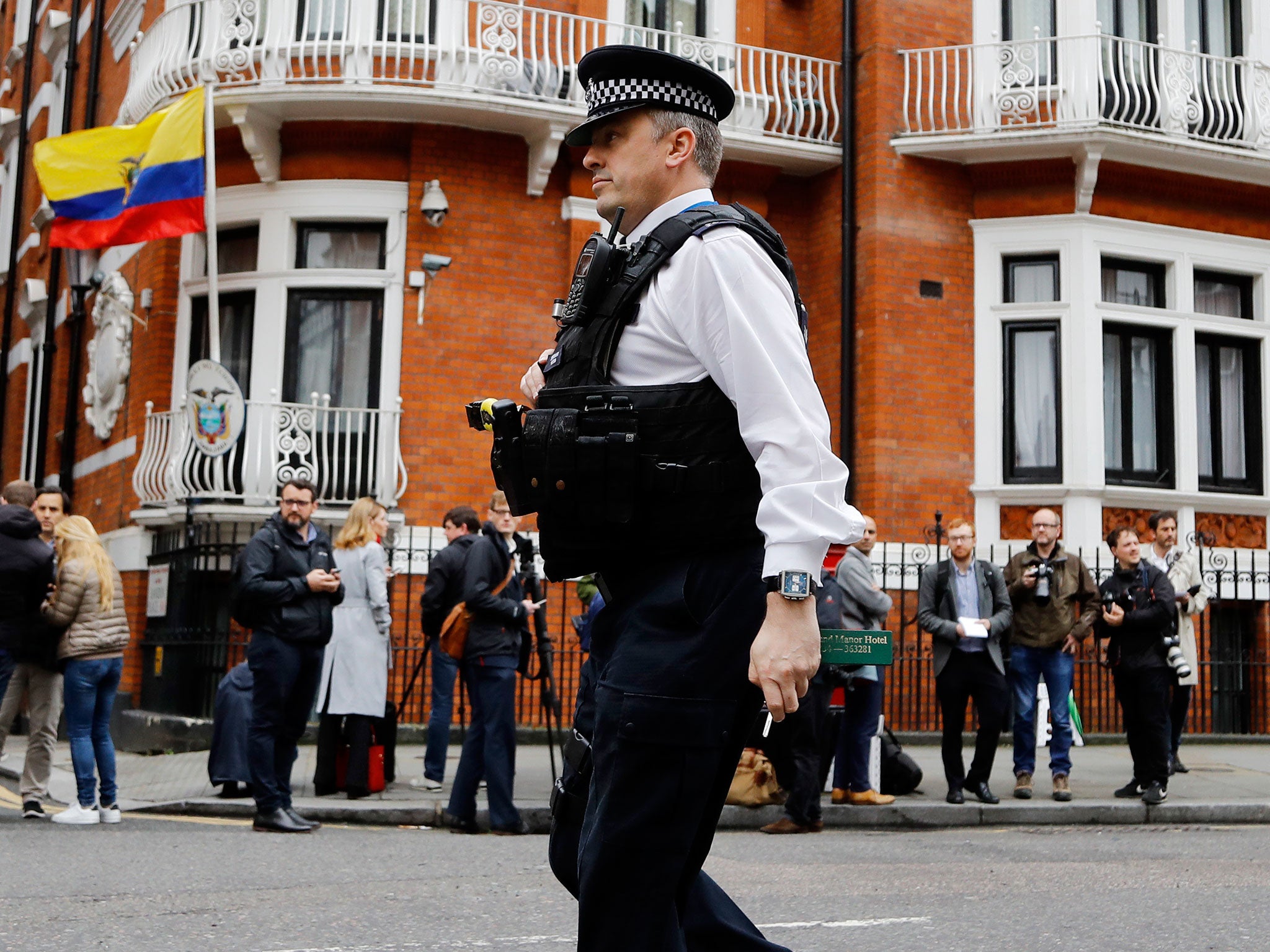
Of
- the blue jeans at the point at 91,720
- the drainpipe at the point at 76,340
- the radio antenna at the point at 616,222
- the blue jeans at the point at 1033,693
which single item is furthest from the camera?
the drainpipe at the point at 76,340

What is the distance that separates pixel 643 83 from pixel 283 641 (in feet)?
20.3

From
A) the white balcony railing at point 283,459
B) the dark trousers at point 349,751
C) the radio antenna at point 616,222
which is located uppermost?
the white balcony railing at point 283,459

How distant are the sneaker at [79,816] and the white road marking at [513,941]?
4.55 metres

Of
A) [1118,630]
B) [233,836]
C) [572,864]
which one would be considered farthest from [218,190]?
[572,864]

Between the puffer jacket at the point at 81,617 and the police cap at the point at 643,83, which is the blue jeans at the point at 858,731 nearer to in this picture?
the puffer jacket at the point at 81,617

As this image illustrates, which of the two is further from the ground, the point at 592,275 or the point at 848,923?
the point at 592,275

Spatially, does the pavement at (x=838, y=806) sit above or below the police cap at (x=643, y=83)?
below

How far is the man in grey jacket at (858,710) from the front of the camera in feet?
33.2

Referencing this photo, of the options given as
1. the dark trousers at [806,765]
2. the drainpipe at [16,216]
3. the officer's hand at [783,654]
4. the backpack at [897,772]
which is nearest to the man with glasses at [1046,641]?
the backpack at [897,772]

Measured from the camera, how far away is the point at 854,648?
302 cm

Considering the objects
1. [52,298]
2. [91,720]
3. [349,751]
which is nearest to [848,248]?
[349,751]

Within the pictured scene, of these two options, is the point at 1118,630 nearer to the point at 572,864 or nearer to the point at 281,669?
the point at 281,669

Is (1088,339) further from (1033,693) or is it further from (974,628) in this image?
(974,628)

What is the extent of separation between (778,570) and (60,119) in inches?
829
